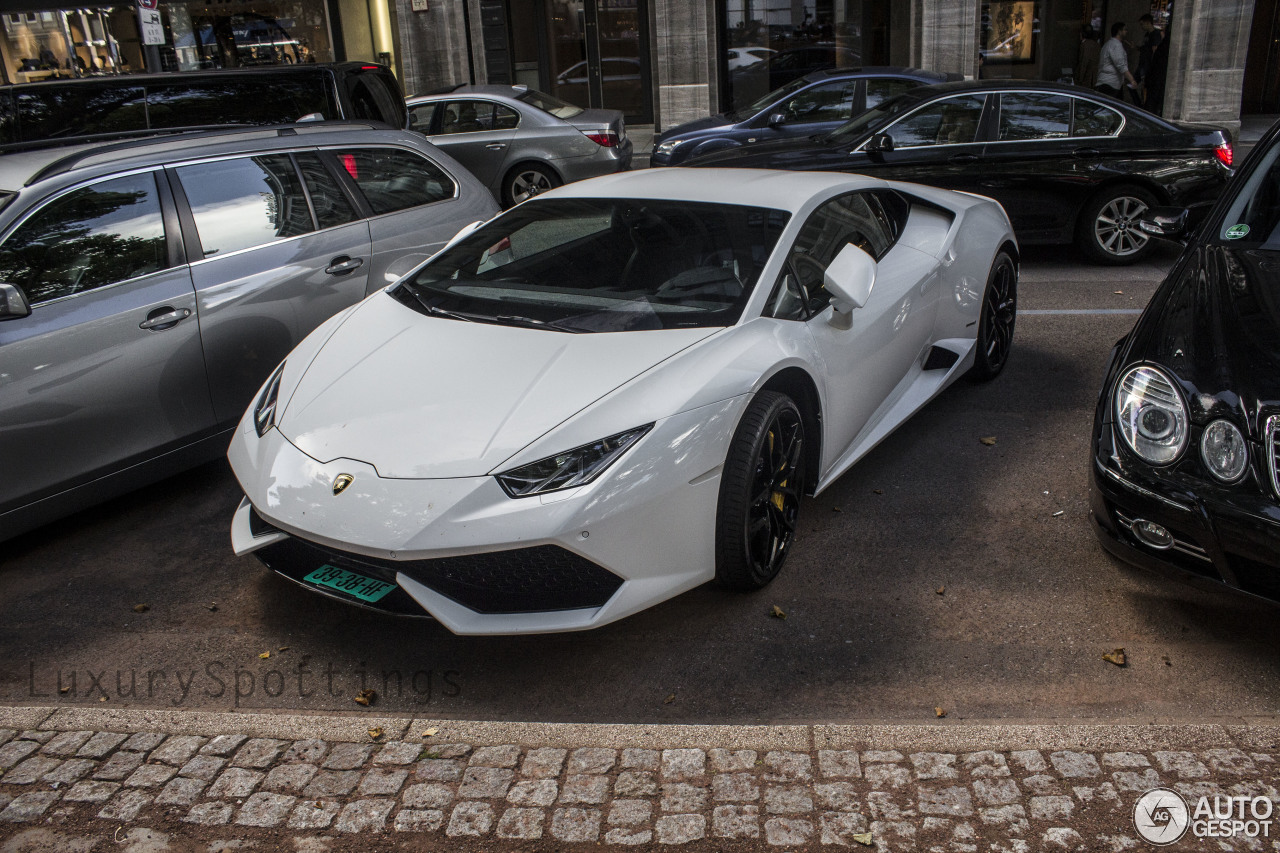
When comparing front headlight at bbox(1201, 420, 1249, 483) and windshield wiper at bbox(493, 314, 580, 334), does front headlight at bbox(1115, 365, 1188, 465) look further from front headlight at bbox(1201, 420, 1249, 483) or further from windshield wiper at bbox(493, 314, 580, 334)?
windshield wiper at bbox(493, 314, 580, 334)

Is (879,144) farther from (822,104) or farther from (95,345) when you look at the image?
(95,345)

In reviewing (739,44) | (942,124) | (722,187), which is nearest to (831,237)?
(722,187)

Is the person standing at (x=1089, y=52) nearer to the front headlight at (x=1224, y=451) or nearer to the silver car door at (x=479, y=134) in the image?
the silver car door at (x=479, y=134)

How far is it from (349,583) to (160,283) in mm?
2116

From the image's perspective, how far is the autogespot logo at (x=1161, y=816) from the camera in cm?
267

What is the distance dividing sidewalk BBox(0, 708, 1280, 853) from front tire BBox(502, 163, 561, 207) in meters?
10.00

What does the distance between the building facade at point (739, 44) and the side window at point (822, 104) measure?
5.97 meters

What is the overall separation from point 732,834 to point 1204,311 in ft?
8.47

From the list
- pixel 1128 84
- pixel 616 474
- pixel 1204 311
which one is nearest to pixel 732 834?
pixel 616 474

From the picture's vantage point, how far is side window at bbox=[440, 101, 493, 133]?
1253 cm

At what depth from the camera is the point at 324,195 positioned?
18.4 feet

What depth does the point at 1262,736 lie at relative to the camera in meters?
3.00

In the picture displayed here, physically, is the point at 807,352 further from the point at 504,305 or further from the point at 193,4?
the point at 193,4

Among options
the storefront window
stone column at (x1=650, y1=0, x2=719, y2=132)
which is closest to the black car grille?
stone column at (x1=650, y1=0, x2=719, y2=132)
